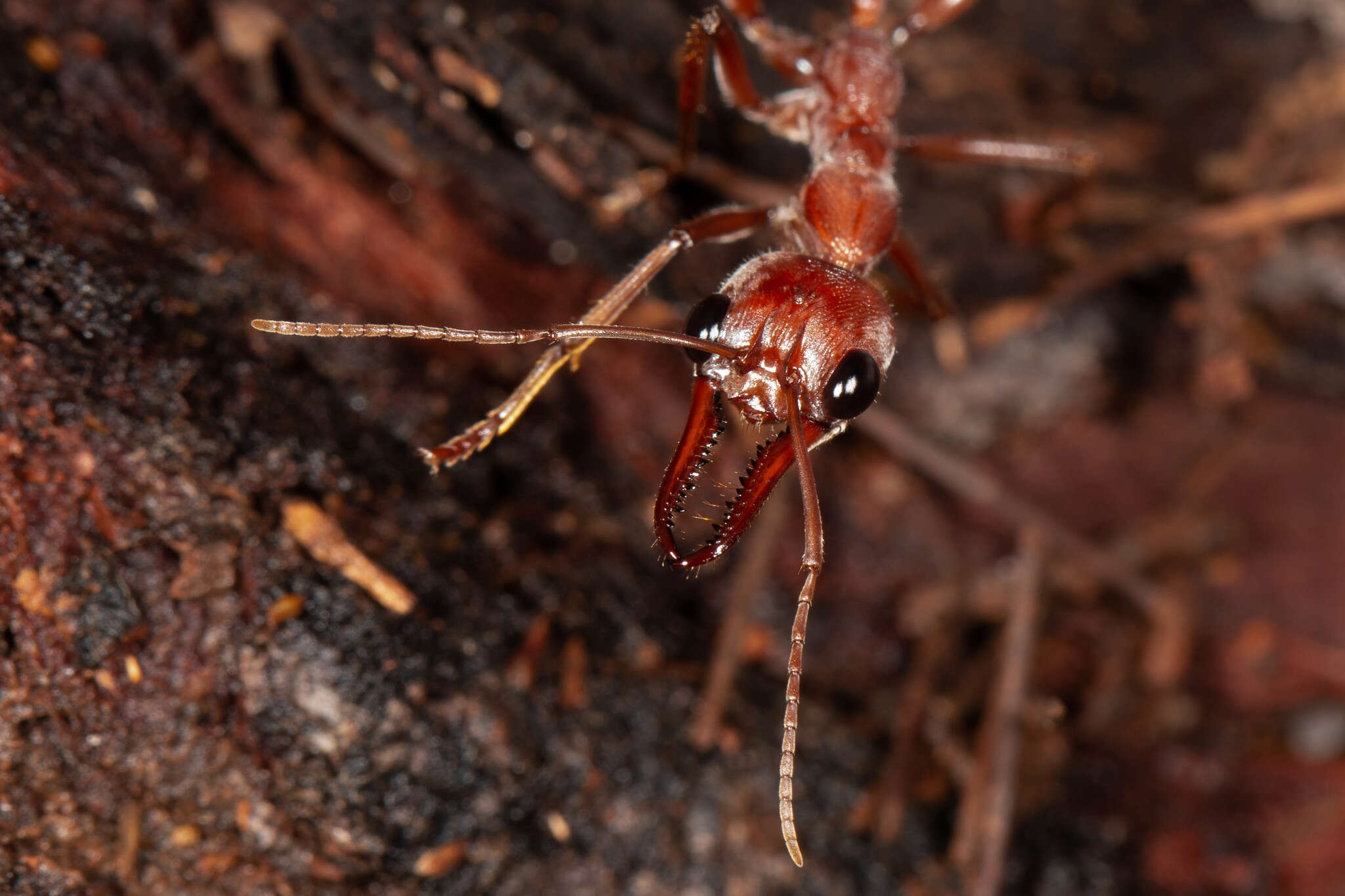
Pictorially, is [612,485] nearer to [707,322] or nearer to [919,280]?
[707,322]

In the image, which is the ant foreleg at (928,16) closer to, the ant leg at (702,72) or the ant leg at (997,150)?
the ant leg at (997,150)

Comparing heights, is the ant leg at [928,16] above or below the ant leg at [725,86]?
above

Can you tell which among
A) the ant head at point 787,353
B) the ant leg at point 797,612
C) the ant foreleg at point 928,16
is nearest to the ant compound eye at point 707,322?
the ant head at point 787,353

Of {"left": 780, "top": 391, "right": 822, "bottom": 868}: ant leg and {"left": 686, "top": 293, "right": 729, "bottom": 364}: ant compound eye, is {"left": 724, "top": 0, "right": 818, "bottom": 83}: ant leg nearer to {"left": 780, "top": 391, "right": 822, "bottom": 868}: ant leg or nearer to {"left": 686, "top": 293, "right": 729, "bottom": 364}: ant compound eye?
{"left": 686, "top": 293, "right": 729, "bottom": 364}: ant compound eye

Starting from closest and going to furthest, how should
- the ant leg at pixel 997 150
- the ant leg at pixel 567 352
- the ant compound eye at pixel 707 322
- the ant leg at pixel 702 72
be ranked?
the ant compound eye at pixel 707 322 → the ant leg at pixel 567 352 → the ant leg at pixel 702 72 → the ant leg at pixel 997 150

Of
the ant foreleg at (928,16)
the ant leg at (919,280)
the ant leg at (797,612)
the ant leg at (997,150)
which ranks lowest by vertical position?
the ant leg at (797,612)

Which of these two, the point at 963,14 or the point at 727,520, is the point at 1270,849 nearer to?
the point at 727,520

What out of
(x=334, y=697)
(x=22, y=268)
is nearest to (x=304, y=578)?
(x=334, y=697)
